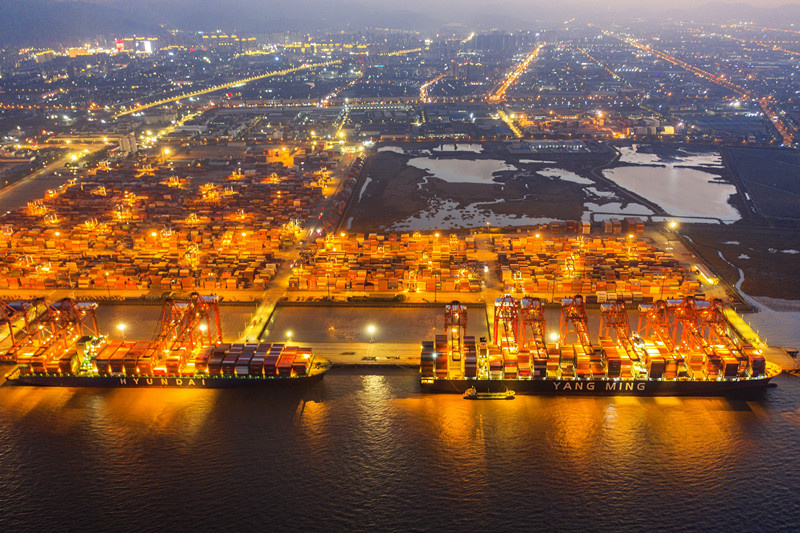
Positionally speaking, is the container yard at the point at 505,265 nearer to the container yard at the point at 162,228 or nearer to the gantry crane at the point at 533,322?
the container yard at the point at 162,228

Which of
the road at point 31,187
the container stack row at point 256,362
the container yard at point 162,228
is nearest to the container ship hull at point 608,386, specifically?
the container stack row at point 256,362

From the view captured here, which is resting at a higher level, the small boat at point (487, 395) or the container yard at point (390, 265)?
the container yard at point (390, 265)

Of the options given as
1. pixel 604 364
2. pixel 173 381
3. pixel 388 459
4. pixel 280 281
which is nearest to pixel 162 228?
pixel 280 281

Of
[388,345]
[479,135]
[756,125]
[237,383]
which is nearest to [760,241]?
[388,345]

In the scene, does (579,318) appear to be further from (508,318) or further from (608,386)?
(608,386)

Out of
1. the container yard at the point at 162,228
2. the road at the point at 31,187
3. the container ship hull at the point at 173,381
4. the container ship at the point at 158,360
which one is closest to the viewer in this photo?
the container ship at the point at 158,360

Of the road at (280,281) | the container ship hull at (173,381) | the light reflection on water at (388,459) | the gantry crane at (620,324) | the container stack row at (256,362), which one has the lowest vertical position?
the light reflection on water at (388,459)
